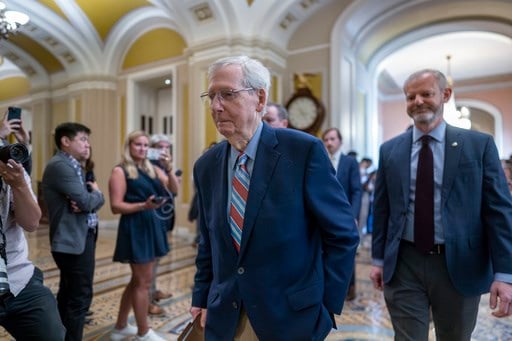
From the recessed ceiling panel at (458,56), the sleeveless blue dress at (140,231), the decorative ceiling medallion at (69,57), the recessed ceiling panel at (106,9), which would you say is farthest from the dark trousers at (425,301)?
the decorative ceiling medallion at (69,57)

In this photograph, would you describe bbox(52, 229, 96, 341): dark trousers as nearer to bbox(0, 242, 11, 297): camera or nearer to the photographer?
the photographer

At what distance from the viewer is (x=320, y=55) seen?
729cm

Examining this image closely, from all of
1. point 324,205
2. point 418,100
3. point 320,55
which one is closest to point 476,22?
point 320,55

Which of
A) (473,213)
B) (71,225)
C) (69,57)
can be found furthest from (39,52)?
(473,213)

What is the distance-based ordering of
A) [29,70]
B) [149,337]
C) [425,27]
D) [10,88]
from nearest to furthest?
[149,337], [10,88], [425,27], [29,70]

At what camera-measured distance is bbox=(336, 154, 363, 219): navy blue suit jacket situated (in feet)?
11.7

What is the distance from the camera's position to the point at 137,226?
2.77 metres

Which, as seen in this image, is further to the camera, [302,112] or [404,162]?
[302,112]

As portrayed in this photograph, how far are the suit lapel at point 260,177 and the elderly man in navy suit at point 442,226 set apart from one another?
87cm

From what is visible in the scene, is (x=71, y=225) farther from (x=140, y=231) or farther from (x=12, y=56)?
(x=12, y=56)

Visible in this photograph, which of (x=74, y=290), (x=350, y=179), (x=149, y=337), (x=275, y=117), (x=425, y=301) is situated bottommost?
(x=149, y=337)

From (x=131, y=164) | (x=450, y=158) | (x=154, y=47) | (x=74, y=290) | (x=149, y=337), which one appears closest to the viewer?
(x=450, y=158)

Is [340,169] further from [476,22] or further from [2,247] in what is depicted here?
[476,22]

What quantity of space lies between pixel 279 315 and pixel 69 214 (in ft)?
5.69
